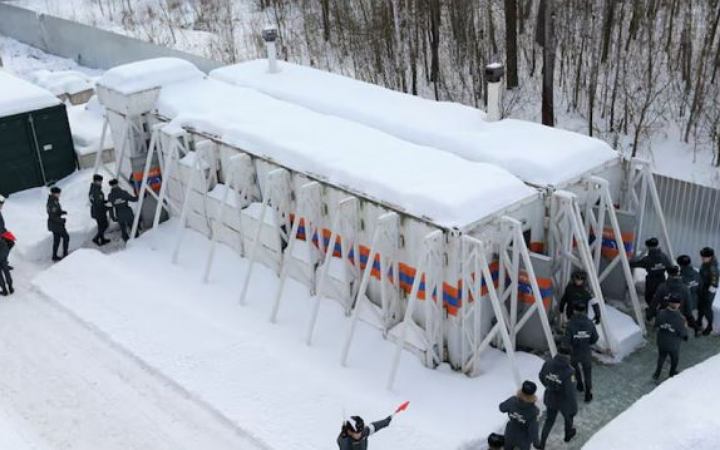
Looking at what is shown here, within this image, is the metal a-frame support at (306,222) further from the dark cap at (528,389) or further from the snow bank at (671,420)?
the snow bank at (671,420)

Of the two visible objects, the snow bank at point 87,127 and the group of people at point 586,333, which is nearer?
the group of people at point 586,333

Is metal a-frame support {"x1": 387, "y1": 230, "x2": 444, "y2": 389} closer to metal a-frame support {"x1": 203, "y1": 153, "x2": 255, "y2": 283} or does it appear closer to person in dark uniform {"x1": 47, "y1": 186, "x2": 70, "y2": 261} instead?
metal a-frame support {"x1": 203, "y1": 153, "x2": 255, "y2": 283}

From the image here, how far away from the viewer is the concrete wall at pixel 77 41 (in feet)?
72.8

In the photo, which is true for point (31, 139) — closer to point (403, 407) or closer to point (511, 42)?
point (403, 407)

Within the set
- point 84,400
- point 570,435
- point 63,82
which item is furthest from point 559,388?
point 63,82

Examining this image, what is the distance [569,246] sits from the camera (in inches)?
406

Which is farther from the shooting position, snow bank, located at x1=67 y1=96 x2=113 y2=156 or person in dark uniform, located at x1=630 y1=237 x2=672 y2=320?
snow bank, located at x1=67 y1=96 x2=113 y2=156

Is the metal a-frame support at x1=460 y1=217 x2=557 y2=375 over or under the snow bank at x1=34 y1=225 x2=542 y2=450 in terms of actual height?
over

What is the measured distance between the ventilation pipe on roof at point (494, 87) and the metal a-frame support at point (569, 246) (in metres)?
2.27

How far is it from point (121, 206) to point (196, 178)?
151 cm

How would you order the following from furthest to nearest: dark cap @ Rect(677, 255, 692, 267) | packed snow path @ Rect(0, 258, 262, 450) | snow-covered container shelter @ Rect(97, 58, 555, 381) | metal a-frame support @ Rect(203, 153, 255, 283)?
metal a-frame support @ Rect(203, 153, 255, 283), dark cap @ Rect(677, 255, 692, 267), snow-covered container shelter @ Rect(97, 58, 555, 381), packed snow path @ Rect(0, 258, 262, 450)

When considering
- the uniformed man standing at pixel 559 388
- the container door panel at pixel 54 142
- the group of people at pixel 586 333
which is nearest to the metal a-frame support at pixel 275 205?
the group of people at pixel 586 333

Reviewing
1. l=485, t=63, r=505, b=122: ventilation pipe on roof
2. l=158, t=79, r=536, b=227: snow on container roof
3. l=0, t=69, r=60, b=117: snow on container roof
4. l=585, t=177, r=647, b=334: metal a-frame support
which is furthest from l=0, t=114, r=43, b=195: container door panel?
l=585, t=177, r=647, b=334: metal a-frame support

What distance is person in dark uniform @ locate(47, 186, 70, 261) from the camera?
13.0 meters
